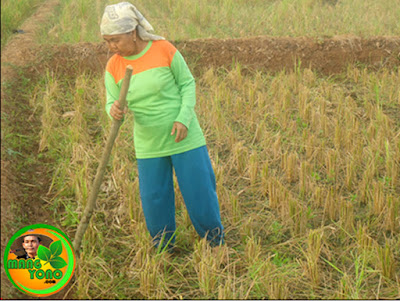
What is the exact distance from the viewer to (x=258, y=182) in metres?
3.76

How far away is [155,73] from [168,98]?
14 centimetres

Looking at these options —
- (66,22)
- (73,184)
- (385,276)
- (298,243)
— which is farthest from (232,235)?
(66,22)

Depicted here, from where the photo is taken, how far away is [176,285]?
2764 millimetres

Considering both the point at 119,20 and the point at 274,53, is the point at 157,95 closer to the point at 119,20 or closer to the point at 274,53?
the point at 119,20

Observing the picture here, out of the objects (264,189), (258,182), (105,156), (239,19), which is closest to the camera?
(105,156)

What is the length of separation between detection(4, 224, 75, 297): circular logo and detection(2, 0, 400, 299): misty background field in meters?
0.19

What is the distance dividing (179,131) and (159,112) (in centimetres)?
14

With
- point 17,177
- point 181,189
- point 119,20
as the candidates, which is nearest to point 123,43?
point 119,20

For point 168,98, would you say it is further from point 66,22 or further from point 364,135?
point 66,22

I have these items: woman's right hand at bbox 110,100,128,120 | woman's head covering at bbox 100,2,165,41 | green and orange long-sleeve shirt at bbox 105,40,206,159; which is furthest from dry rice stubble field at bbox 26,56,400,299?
woman's head covering at bbox 100,2,165,41

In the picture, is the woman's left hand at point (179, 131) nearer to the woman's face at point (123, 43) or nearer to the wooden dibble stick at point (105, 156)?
the wooden dibble stick at point (105, 156)

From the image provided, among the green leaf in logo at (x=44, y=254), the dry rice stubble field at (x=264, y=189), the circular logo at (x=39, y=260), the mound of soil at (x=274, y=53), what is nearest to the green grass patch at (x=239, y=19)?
the mound of soil at (x=274, y=53)

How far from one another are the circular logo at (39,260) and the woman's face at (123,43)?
84 centimetres

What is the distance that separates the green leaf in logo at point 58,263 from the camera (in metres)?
2.41
